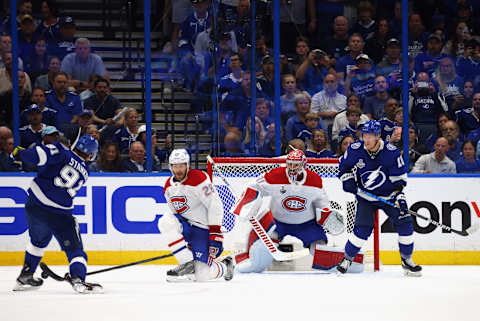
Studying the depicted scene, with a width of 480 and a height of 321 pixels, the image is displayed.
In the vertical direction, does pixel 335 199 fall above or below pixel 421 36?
below

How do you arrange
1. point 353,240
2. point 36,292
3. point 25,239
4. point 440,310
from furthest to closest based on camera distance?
point 25,239, point 353,240, point 36,292, point 440,310

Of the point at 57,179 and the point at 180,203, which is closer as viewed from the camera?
the point at 57,179

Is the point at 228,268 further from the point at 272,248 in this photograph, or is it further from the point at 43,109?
the point at 43,109

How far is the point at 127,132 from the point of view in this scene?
7.77m

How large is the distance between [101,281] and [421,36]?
4486 millimetres

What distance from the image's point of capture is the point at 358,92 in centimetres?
833

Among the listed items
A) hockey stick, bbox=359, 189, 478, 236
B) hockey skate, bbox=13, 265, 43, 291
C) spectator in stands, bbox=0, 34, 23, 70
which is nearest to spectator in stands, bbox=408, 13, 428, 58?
hockey stick, bbox=359, 189, 478, 236

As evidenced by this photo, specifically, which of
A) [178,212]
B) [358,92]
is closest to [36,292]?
[178,212]

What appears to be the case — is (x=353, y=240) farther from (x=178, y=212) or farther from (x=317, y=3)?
(x=317, y=3)

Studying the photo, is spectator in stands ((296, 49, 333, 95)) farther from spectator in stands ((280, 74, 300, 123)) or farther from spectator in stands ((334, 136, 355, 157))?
spectator in stands ((334, 136, 355, 157))

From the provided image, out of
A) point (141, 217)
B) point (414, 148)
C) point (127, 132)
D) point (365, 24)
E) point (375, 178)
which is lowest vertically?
point (141, 217)

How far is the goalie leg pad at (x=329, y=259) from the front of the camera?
22.7ft

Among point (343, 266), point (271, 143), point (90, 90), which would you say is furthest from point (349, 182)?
point (90, 90)

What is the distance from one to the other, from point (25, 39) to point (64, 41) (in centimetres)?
37
